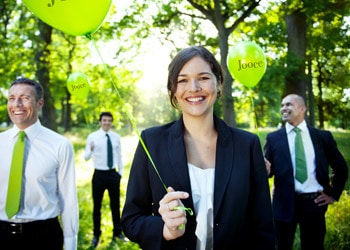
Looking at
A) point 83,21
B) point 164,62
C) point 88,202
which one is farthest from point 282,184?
point 164,62

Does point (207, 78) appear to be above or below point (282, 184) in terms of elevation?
above

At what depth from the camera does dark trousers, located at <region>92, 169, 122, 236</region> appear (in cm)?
614

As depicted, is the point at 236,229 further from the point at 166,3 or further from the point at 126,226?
the point at 166,3

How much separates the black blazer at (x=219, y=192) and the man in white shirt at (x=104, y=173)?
14.6 feet

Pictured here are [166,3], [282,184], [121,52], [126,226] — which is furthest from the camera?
[121,52]

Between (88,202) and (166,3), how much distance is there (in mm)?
5859

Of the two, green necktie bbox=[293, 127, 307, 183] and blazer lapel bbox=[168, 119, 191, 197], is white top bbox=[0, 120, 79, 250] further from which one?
green necktie bbox=[293, 127, 307, 183]

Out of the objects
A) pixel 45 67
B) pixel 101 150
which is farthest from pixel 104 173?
pixel 45 67

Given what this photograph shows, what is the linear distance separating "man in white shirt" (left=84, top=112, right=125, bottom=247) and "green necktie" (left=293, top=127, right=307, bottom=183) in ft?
11.6

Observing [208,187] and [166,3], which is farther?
[166,3]

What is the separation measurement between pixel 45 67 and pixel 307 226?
10389 mm

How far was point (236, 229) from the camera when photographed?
176cm

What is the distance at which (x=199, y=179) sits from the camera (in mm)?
1870

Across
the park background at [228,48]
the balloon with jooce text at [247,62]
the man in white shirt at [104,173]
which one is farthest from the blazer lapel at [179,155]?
the man in white shirt at [104,173]
